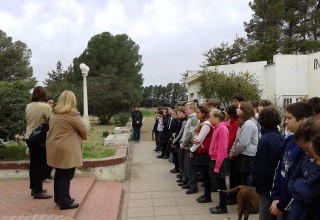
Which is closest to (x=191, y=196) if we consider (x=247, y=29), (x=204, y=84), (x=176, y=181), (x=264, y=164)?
(x=176, y=181)

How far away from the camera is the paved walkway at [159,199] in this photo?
5883 mm

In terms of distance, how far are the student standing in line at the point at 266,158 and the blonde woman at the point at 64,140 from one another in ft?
8.22

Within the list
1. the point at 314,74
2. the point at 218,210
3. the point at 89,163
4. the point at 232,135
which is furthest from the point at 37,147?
the point at 314,74

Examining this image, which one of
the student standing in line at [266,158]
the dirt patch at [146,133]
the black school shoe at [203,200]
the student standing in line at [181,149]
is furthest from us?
the dirt patch at [146,133]

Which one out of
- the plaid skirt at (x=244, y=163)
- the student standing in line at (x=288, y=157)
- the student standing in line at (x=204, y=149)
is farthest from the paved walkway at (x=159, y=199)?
the student standing in line at (x=288, y=157)

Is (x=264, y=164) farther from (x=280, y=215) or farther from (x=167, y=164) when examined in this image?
(x=167, y=164)

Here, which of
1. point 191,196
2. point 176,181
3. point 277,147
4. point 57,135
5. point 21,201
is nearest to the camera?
point 277,147

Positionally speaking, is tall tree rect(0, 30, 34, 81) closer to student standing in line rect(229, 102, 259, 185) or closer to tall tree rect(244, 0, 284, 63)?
tall tree rect(244, 0, 284, 63)

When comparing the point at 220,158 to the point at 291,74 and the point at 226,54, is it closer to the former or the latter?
the point at 291,74

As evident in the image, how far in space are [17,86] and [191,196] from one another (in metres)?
4.77

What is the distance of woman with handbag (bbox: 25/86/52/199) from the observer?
5.84 meters

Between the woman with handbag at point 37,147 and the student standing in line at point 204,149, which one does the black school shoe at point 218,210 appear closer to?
the student standing in line at point 204,149

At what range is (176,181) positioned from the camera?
8469mm

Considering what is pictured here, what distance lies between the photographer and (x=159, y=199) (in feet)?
22.8
